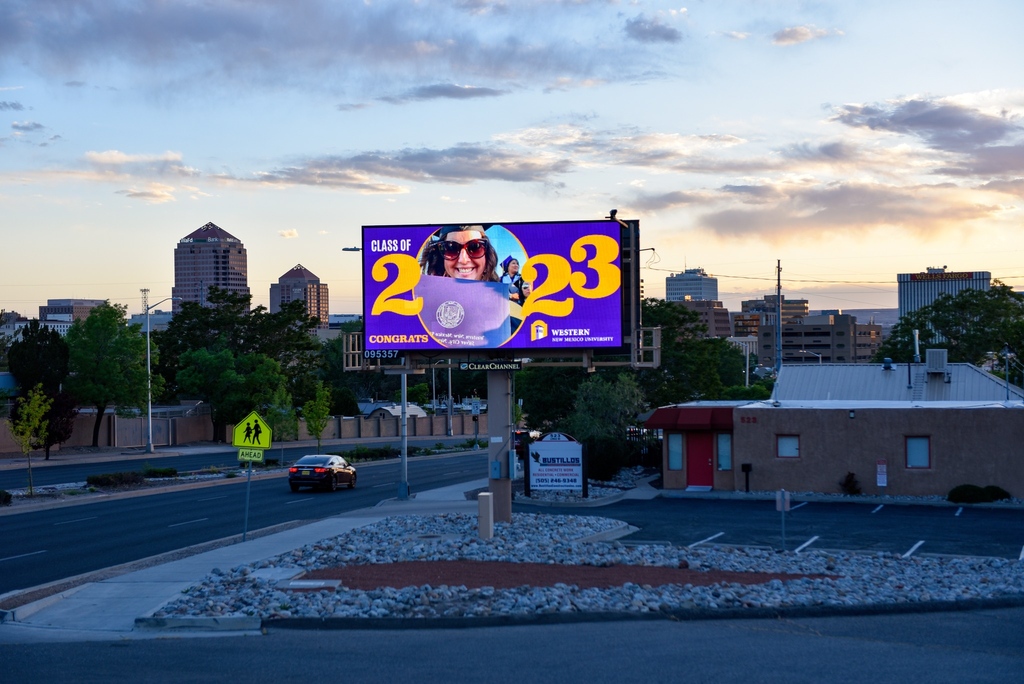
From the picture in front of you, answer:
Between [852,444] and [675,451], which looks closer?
[852,444]

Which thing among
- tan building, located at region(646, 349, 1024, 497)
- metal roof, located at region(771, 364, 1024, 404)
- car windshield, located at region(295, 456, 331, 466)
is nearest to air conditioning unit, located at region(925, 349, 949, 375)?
metal roof, located at region(771, 364, 1024, 404)

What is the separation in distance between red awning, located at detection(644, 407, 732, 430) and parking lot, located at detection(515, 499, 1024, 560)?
369cm

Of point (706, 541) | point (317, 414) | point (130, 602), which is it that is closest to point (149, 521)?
point (130, 602)

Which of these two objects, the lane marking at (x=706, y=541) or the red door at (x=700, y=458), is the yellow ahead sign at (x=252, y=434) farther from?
the red door at (x=700, y=458)

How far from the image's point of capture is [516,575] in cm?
1825

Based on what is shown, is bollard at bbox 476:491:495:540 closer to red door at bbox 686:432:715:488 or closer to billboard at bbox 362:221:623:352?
billboard at bbox 362:221:623:352

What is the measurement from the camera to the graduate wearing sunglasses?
1038 inches

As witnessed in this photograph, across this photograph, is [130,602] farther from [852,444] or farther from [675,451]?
[852,444]

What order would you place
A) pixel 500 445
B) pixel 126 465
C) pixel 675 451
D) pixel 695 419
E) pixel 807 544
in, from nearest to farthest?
1. pixel 807 544
2. pixel 500 445
3. pixel 695 419
4. pixel 675 451
5. pixel 126 465

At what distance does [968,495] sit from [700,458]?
965cm

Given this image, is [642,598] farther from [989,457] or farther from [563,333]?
[989,457]

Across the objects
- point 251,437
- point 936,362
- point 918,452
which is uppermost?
point 936,362

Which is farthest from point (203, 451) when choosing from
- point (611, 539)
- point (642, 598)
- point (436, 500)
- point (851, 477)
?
point (642, 598)

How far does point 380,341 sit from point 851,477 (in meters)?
19.5
